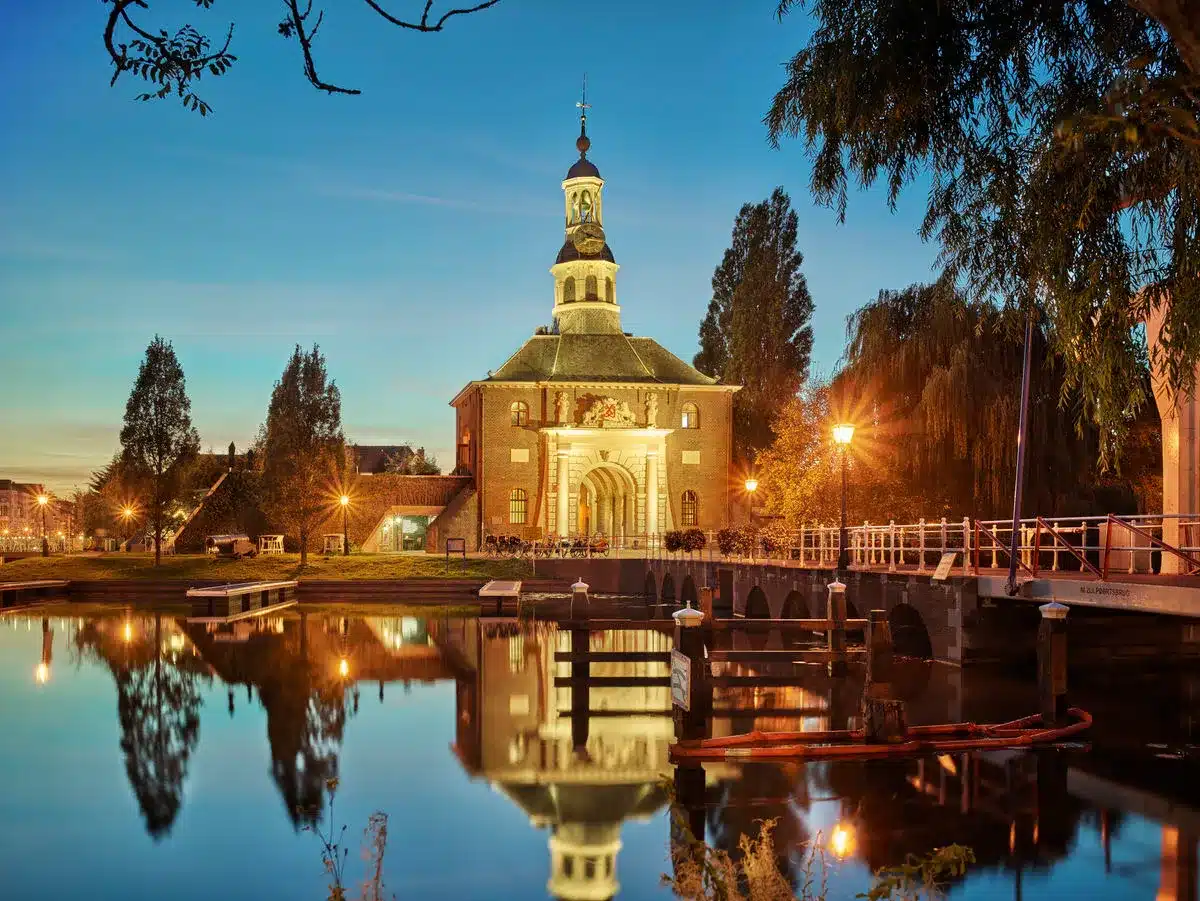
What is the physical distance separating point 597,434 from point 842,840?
47.1 m

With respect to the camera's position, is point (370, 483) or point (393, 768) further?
point (370, 483)

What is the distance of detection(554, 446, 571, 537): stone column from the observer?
Result: 56.4m

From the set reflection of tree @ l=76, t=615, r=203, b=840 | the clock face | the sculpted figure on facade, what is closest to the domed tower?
the clock face

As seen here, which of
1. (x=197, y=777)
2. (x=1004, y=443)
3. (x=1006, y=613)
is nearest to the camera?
(x=197, y=777)

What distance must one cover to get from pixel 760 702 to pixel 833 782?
5.91 meters

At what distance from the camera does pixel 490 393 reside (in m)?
57.7

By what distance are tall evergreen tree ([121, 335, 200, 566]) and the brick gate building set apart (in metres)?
14.6

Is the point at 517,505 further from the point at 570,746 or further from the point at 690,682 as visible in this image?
the point at 690,682

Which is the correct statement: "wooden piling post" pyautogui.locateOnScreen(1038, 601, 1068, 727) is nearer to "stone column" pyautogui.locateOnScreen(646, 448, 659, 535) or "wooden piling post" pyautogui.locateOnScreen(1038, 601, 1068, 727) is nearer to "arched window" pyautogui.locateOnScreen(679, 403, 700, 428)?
"stone column" pyautogui.locateOnScreen(646, 448, 659, 535)

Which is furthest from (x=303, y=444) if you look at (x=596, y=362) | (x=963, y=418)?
(x=963, y=418)

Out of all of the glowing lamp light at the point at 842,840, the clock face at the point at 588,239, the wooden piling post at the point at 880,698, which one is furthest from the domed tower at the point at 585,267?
the glowing lamp light at the point at 842,840

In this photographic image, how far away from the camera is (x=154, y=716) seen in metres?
18.3

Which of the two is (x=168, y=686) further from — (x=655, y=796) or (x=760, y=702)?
(x=655, y=796)

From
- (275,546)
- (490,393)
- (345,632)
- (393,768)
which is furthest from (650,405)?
(393,768)
